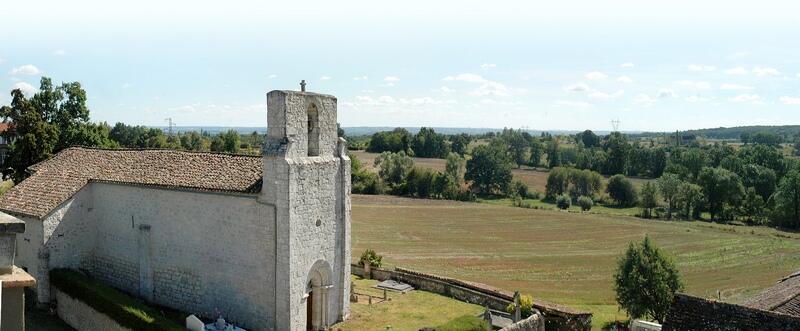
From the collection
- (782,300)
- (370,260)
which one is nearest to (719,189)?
(370,260)

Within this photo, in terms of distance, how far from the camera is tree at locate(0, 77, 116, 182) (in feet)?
133

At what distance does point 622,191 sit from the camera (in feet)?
316

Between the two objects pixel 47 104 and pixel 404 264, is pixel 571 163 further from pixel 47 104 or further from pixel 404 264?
pixel 47 104

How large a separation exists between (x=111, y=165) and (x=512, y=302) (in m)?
19.9

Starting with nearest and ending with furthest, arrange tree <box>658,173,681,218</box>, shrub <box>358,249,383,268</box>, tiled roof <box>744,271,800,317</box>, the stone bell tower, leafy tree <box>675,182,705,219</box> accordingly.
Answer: tiled roof <box>744,271,800,317</box> < the stone bell tower < shrub <box>358,249,383,268</box> < leafy tree <box>675,182,705,219</box> < tree <box>658,173,681,218</box>

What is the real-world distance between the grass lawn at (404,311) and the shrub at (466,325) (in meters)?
2.92

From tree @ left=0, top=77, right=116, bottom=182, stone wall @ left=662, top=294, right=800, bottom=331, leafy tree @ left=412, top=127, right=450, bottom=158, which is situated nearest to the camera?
stone wall @ left=662, top=294, right=800, bottom=331

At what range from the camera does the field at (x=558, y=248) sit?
1610 inches

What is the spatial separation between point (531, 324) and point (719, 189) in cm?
7121

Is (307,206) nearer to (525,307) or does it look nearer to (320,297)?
(320,297)

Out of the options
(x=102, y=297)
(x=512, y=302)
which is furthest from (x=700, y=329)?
(x=102, y=297)

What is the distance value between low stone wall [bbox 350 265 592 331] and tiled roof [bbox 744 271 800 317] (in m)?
6.46

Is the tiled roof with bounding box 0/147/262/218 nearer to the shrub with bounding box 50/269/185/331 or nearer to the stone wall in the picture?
the shrub with bounding box 50/269/185/331

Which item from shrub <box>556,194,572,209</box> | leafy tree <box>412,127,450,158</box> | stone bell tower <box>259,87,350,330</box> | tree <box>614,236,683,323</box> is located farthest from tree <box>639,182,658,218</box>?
stone bell tower <box>259,87,350,330</box>
